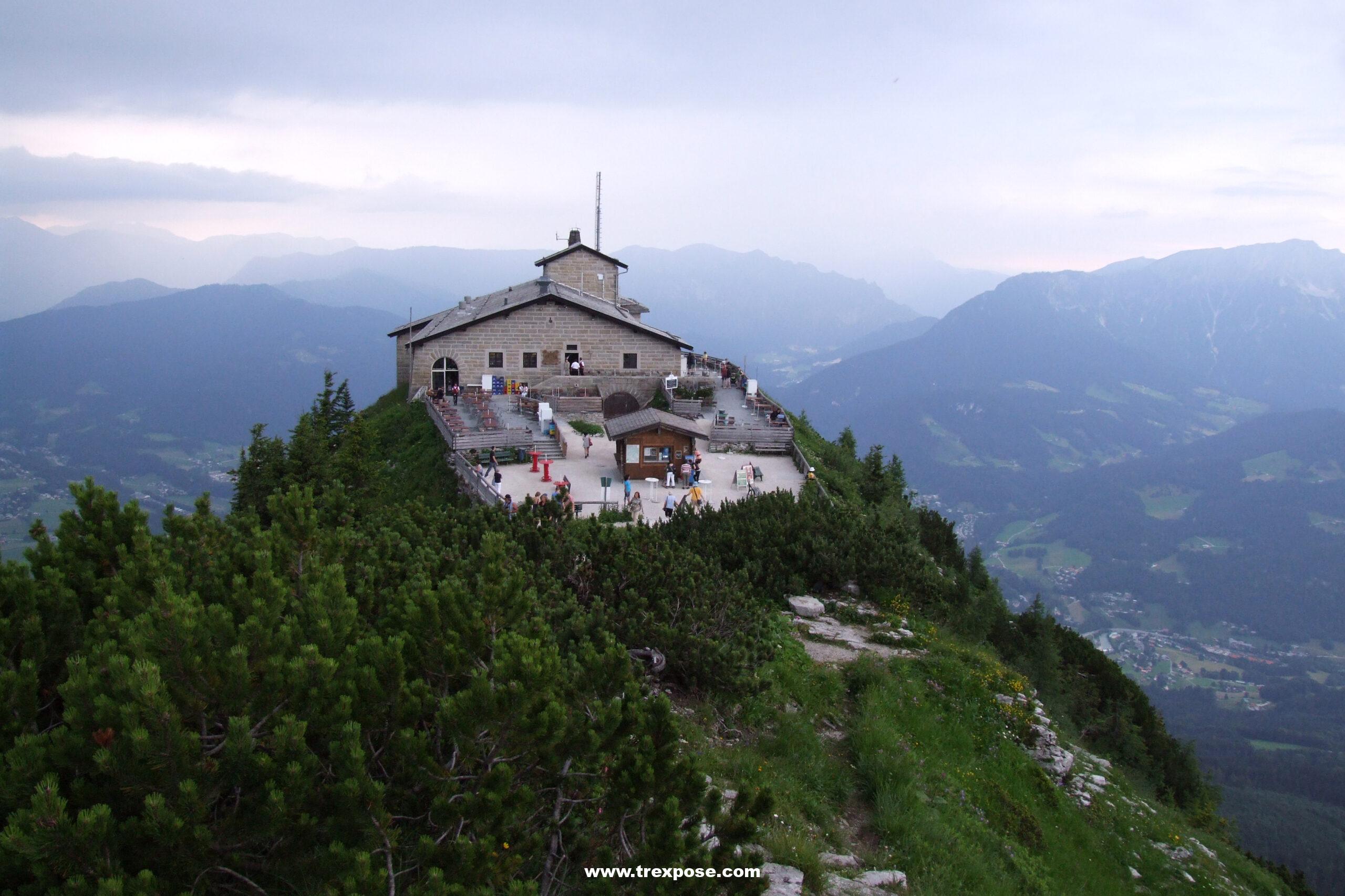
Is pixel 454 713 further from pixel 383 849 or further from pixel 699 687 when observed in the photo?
pixel 699 687

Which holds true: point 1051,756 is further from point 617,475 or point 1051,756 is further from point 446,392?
point 446,392

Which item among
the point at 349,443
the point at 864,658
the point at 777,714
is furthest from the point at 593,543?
the point at 349,443

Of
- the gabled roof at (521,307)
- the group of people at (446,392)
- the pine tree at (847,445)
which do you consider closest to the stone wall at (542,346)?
the gabled roof at (521,307)

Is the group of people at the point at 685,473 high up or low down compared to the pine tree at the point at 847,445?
down

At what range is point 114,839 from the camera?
15.1 ft

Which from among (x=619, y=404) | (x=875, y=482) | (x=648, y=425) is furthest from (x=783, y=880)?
(x=619, y=404)

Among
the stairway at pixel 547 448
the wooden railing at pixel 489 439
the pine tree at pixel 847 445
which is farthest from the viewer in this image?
the pine tree at pixel 847 445

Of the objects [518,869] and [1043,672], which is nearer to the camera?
[518,869]

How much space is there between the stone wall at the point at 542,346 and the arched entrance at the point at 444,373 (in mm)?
209

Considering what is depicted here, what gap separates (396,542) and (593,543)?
2874 millimetres

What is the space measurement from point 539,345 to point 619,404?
241 inches

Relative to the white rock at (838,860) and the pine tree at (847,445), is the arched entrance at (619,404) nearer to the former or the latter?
the pine tree at (847,445)

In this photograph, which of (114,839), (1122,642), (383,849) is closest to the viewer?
(114,839)

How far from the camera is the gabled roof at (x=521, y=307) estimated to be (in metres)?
41.2
